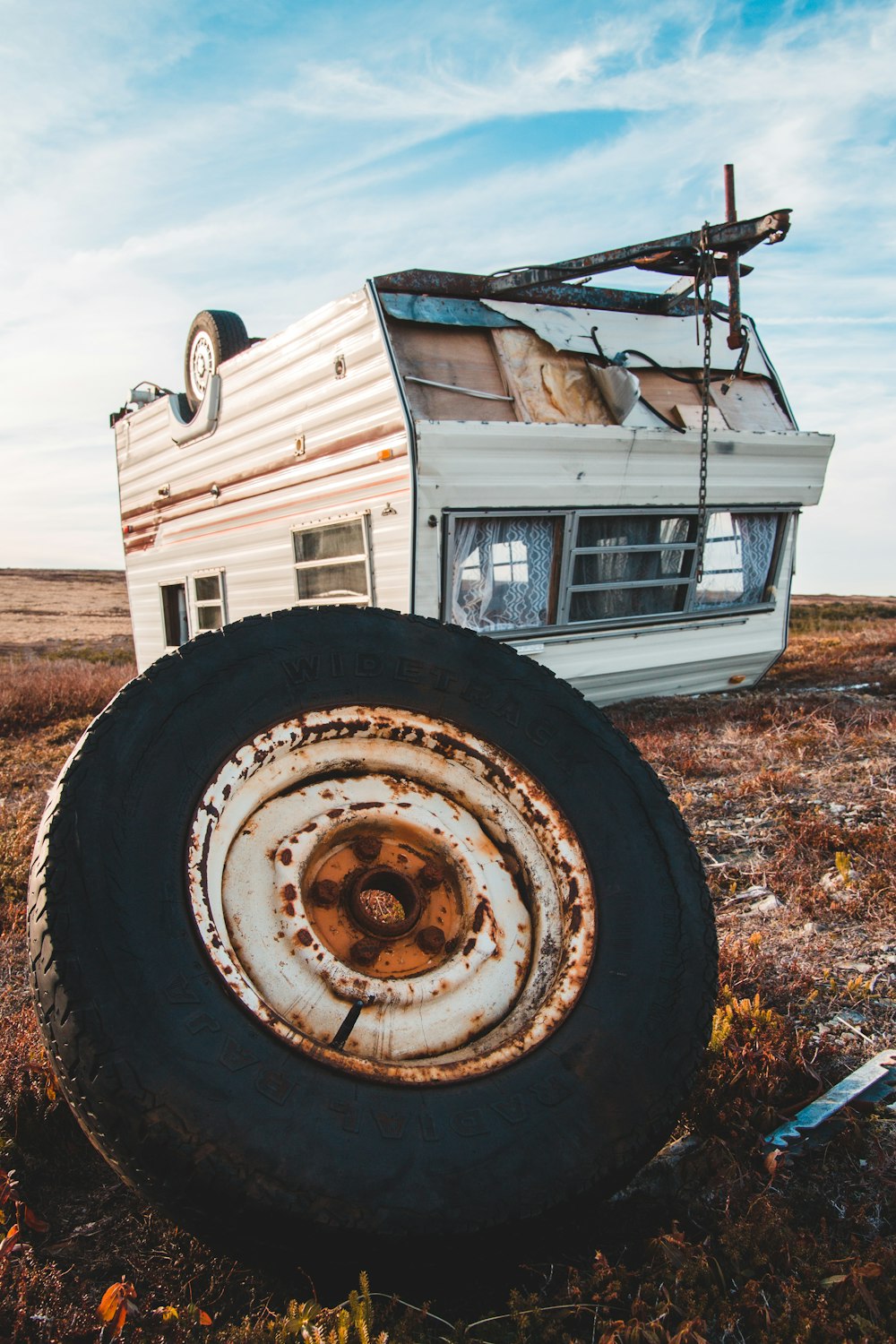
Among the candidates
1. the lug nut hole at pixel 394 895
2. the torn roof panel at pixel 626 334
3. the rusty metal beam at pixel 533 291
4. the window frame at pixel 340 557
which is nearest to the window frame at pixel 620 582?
the window frame at pixel 340 557

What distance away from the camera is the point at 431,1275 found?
159cm

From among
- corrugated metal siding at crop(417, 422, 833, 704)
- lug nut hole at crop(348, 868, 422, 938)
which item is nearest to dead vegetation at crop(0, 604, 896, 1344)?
lug nut hole at crop(348, 868, 422, 938)

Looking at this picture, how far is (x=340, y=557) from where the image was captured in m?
6.81

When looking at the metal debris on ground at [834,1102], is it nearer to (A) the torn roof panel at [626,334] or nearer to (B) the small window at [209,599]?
(A) the torn roof panel at [626,334]

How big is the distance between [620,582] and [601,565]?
25cm

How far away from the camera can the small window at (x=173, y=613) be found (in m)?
9.93

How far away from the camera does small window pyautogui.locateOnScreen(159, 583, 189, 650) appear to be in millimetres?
9930

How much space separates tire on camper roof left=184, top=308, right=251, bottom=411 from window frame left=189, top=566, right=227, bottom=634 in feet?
5.77

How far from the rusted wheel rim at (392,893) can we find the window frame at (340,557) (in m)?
3.93

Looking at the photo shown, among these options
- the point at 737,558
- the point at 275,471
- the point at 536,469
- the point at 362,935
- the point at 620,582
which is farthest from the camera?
the point at 737,558

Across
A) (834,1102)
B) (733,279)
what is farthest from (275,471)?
(834,1102)

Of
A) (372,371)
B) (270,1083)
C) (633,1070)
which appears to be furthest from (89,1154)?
(372,371)

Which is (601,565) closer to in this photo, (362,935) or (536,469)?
(536,469)

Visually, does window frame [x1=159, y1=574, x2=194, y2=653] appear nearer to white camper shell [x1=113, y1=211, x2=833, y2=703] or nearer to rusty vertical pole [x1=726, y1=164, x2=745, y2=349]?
white camper shell [x1=113, y1=211, x2=833, y2=703]
